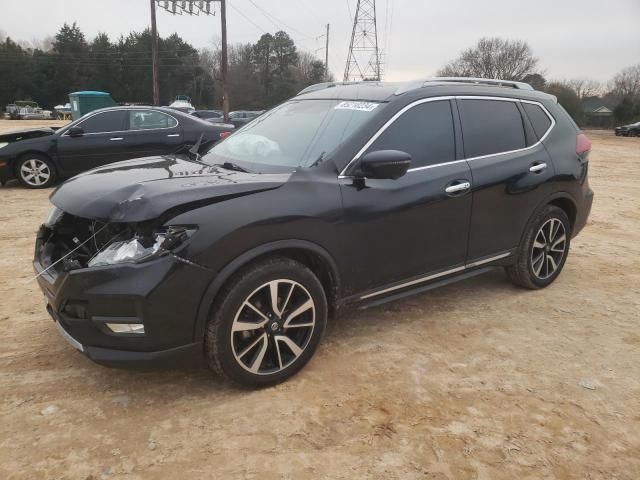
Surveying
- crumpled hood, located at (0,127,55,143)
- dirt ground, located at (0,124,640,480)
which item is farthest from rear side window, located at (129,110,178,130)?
dirt ground, located at (0,124,640,480)

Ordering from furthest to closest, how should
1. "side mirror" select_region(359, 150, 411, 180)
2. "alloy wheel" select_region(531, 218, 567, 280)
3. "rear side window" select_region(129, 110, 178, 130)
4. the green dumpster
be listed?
the green dumpster, "rear side window" select_region(129, 110, 178, 130), "alloy wheel" select_region(531, 218, 567, 280), "side mirror" select_region(359, 150, 411, 180)

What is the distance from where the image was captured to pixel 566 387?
3143 mm

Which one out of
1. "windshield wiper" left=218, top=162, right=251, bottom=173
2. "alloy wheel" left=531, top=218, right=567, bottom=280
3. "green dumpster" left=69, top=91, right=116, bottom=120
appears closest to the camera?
"windshield wiper" left=218, top=162, right=251, bottom=173

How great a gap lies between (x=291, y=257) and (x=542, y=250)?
2.67 m

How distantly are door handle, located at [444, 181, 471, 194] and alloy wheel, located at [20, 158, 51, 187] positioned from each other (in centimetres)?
806

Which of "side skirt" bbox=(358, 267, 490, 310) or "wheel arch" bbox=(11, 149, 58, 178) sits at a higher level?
"wheel arch" bbox=(11, 149, 58, 178)

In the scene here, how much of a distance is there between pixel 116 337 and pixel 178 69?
230 feet

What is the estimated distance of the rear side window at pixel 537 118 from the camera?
14.5 ft

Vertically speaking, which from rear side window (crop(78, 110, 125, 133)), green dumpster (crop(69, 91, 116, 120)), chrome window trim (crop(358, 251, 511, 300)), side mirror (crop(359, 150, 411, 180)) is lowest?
chrome window trim (crop(358, 251, 511, 300))

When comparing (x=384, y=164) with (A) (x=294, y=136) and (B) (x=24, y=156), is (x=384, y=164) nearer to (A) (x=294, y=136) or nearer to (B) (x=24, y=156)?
(A) (x=294, y=136)

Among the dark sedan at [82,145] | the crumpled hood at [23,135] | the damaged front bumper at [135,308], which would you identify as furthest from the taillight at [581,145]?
the crumpled hood at [23,135]

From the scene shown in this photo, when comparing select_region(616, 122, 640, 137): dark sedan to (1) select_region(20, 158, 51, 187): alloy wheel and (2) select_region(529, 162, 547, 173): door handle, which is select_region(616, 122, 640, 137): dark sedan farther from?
(1) select_region(20, 158, 51, 187): alloy wheel

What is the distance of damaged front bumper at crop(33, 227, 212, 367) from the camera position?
254 cm

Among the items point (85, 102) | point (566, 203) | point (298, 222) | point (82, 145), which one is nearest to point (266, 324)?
point (298, 222)
